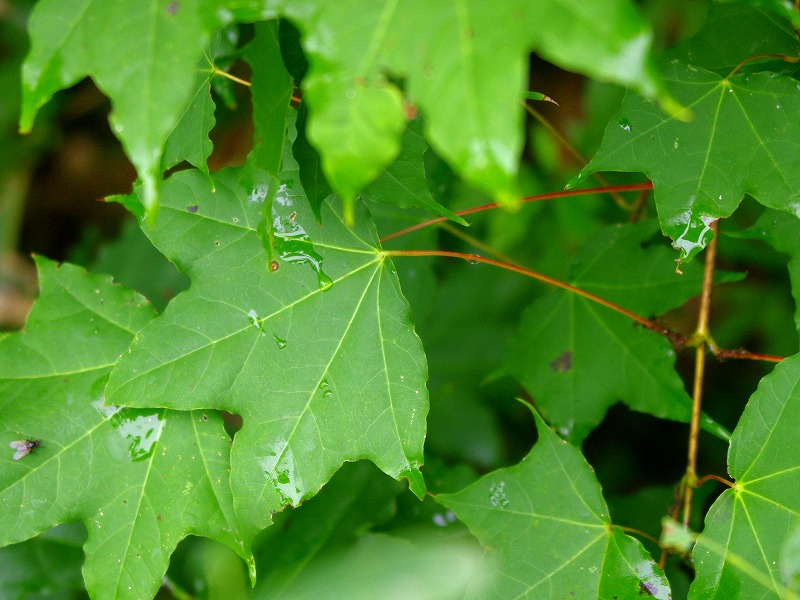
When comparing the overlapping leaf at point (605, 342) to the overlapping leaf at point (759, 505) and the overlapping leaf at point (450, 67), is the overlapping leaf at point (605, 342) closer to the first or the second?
the overlapping leaf at point (759, 505)

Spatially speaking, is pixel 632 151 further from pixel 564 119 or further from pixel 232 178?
pixel 564 119

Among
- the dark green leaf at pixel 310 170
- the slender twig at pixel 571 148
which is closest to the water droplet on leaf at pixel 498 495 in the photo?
the dark green leaf at pixel 310 170

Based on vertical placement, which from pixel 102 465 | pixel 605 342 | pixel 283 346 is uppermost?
pixel 283 346

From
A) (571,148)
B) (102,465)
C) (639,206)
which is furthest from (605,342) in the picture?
(102,465)

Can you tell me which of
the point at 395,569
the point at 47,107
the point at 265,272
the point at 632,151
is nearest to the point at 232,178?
the point at 265,272

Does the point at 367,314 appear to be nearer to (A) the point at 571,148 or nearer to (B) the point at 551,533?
(B) the point at 551,533

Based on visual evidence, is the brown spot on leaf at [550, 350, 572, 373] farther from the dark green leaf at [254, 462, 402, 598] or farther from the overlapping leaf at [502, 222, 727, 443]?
the dark green leaf at [254, 462, 402, 598]

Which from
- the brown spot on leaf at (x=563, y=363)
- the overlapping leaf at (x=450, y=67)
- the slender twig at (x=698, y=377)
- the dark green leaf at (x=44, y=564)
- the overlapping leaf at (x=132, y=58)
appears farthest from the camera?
the dark green leaf at (x=44, y=564)

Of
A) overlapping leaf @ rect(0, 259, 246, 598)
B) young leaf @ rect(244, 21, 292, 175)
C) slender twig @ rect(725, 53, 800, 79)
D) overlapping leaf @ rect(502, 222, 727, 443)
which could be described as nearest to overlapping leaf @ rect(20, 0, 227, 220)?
young leaf @ rect(244, 21, 292, 175)
